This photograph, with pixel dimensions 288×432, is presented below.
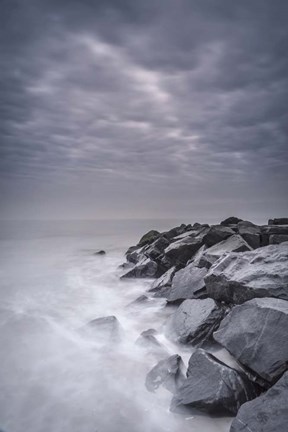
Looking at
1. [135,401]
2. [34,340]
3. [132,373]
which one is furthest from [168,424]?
[34,340]

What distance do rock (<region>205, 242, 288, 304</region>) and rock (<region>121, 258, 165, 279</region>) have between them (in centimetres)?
548

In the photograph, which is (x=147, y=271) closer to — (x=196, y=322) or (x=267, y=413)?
(x=196, y=322)

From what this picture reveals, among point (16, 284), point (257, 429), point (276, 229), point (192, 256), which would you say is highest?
point (276, 229)

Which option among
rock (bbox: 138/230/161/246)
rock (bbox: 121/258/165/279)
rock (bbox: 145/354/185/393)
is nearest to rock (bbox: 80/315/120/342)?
rock (bbox: 145/354/185/393)

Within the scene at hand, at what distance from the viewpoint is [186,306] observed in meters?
6.24

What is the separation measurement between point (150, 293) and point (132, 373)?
190 inches

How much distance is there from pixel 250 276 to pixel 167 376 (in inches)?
89.1

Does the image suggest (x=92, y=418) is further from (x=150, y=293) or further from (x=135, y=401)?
(x=150, y=293)

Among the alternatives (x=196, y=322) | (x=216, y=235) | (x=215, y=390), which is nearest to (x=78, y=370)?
(x=196, y=322)

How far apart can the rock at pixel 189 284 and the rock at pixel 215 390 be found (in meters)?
3.00

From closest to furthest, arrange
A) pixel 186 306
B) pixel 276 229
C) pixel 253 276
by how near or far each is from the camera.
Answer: pixel 253 276 < pixel 186 306 < pixel 276 229

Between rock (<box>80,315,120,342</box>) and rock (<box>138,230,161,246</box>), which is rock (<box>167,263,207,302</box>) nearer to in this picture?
rock (<box>80,315,120,342</box>)

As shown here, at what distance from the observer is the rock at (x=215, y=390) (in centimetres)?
352

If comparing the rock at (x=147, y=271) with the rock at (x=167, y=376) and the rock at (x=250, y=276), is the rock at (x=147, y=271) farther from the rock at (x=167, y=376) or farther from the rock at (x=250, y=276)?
the rock at (x=167, y=376)
